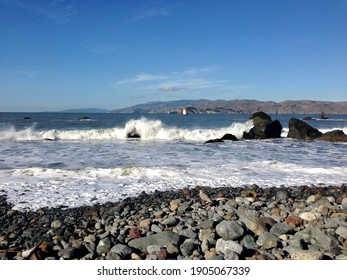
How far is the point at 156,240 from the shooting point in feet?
12.7

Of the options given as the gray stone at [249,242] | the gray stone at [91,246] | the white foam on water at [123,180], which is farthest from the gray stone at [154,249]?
the white foam on water at [123,180]

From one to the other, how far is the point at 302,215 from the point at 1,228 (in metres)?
4.70

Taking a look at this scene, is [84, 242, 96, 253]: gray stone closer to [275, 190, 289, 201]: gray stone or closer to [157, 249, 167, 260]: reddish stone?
[157, 249, 167, 260]: reddish stone

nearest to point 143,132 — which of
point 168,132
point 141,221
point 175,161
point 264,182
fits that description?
point 168,132

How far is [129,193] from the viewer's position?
6422mm

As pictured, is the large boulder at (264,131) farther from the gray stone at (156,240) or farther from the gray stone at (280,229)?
the gray stone at (156,240)

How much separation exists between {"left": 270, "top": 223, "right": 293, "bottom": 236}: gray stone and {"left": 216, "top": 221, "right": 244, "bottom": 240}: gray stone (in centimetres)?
51

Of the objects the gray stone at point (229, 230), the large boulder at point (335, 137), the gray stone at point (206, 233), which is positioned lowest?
the large boulder at point (335, 137)

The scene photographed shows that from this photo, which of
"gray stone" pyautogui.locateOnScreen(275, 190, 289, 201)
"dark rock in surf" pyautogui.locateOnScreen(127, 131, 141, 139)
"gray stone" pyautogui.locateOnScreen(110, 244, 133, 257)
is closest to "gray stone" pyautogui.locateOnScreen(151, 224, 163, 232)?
"gray stone" pyautogui.locateOnScreen(110, 244, 133, 257)

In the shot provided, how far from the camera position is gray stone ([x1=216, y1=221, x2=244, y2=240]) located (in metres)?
3.91

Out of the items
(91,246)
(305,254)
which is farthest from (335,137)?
(91,246)

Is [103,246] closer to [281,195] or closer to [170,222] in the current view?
[170,222]

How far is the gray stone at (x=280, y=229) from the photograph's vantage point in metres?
4.12
